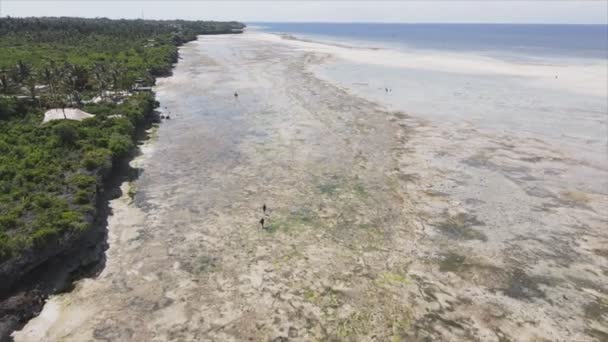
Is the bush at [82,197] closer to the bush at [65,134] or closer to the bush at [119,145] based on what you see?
the bush at [119,145]

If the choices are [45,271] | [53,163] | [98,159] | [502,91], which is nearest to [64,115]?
[53,163]

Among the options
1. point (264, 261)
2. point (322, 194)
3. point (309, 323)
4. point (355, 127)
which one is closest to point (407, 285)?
point (309, 323)

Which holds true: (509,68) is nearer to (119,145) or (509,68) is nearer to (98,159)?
(119,145)

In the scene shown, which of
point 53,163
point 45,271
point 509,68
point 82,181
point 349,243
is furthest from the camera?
point 509,68

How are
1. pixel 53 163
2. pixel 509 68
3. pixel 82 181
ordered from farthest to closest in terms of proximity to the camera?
1. pixel 509 68
2. pixel 53 163
3. pixel 82 181

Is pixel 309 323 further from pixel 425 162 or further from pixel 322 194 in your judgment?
pixel 425 162

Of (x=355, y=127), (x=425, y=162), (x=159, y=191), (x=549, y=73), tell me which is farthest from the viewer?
(x=549, y=73)

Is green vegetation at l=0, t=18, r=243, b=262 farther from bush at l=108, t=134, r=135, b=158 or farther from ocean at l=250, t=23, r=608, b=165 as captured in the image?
ocean at l=250, t=23, r=608, b=165
